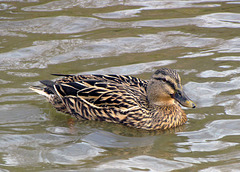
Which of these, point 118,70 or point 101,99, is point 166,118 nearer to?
point 101,99

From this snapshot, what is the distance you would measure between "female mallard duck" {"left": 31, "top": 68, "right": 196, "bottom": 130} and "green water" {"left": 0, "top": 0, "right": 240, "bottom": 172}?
18 centimetres

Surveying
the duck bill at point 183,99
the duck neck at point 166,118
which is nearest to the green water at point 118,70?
the duck neck at point 166,118

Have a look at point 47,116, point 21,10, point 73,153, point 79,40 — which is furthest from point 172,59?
point 21,10

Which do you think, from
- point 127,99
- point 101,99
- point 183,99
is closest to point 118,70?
point 101,99

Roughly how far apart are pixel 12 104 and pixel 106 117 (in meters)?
1.84

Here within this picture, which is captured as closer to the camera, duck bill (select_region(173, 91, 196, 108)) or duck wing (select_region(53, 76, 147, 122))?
duck bill (select_region(173, 91, 196, 108))

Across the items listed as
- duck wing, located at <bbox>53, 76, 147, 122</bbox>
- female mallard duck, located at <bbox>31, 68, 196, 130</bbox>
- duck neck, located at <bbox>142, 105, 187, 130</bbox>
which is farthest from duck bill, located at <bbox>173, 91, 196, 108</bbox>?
duck wing, located at <bbox>53, 76, 147, 122</bbox>

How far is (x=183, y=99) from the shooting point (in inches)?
299

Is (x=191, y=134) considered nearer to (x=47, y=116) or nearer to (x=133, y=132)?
(x=133, y=132)

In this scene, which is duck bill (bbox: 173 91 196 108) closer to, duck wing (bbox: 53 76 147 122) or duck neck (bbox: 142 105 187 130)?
duck neck (bbox: 142 105 187 130)

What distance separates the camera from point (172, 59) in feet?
34.1

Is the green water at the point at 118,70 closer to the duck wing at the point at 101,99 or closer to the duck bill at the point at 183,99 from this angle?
the duck wing at the point at 101,99

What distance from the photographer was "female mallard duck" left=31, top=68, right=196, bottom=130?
7.80 meters

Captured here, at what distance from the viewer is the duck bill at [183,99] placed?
7.53 m
